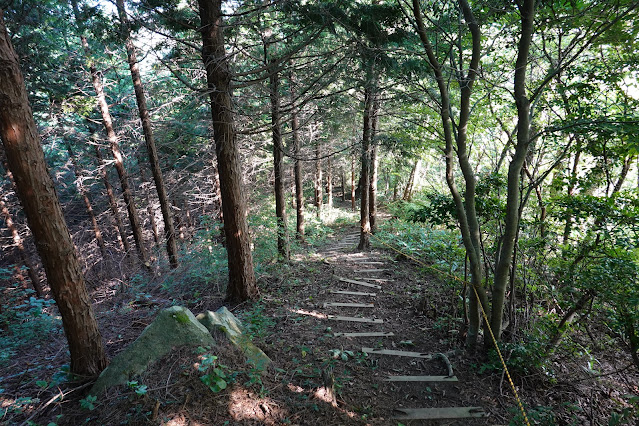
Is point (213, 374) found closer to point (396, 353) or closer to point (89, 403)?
point (89, 403)

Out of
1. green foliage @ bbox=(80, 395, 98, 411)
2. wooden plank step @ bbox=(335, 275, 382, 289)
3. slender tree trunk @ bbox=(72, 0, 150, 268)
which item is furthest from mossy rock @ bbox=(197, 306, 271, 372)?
slender tree trunk @ bbox=(72, 0, 150, 268)

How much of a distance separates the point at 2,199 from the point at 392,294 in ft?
43.6

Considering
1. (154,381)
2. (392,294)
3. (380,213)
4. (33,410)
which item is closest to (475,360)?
(392,294)

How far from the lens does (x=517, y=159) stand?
13.2 ft

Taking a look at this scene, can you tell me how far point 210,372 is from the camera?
10.7 ft

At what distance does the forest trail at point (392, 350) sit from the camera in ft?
12.2

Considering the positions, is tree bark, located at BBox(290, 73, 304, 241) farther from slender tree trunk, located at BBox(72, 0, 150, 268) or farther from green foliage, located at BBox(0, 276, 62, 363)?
green foliage, located at BBox(0, 276, 62, 363)

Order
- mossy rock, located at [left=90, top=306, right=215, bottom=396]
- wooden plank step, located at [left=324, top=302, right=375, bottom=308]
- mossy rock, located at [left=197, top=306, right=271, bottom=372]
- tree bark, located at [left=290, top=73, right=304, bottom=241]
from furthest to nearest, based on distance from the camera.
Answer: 1. tree bark, located at [left=290, top=73, right=304, bottom=241]
2. wooden plank step, located at [left=324, top=302, right=375, bottom=308]
3. mossy rock, located at [left=197, top=306, right=271, bottom=372]
4. mossy rock, located at [left=90, top=306, right=215, bottom=396]

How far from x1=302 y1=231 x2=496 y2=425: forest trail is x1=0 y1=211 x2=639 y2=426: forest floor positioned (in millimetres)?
25

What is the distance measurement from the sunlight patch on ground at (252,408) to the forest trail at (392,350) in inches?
29.0

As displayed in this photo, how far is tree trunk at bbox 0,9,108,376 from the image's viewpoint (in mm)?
2916

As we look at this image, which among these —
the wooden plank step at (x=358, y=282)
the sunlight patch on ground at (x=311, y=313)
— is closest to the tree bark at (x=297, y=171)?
the wooden plank step at (x=358, y=282)

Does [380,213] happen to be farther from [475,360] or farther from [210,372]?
[210,372]

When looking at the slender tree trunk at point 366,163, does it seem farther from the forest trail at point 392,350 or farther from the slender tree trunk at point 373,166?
the forest trail at point 392,350
